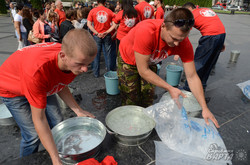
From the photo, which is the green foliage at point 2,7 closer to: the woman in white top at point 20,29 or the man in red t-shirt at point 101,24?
the woman in white top at point 20,29

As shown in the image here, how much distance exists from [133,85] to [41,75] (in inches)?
50.0

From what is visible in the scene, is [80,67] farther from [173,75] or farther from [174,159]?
[173,75]

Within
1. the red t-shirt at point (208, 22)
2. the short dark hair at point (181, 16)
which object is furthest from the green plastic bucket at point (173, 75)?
the short dark hair at point (181, 16)

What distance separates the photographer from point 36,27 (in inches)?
163

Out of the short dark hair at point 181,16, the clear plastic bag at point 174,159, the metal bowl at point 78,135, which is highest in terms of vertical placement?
the short dark hair at point 181,16

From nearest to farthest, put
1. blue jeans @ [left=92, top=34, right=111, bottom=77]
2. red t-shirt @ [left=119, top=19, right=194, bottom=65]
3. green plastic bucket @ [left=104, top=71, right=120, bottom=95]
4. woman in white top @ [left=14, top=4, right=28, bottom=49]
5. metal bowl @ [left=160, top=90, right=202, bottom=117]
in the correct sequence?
red t-shirt @ [left=119, top=19, right=194, bottom=65] < metal bowl @ [left=160, top=90, right=202, bottom=117] < green plastic bucket @ [left=104, top=71, right=120, bottom=95] < blue jeans @ [left=92, top=34, right=111, bottom=77] < woman in white top @ [left=14, top=4, right=28, bottom=49]

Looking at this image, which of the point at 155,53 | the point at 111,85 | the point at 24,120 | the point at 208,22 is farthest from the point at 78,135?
the point at 208,22

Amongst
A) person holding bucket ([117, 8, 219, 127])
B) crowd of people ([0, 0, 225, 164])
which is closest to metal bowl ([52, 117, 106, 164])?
crowd of people ([0, 0, 225, 164])

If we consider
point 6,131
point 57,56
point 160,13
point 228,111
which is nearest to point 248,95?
point 228,111

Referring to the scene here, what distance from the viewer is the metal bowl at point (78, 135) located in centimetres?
138

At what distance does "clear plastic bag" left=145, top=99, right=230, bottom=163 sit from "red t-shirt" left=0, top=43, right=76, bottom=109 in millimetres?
943

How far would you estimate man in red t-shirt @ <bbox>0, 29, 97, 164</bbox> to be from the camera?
1.03 m

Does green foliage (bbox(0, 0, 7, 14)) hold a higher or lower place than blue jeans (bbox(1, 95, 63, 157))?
higher

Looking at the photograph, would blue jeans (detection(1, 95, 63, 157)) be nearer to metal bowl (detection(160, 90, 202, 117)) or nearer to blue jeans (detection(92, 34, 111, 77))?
metal bowl (detection(160, 90, 202, 117))
